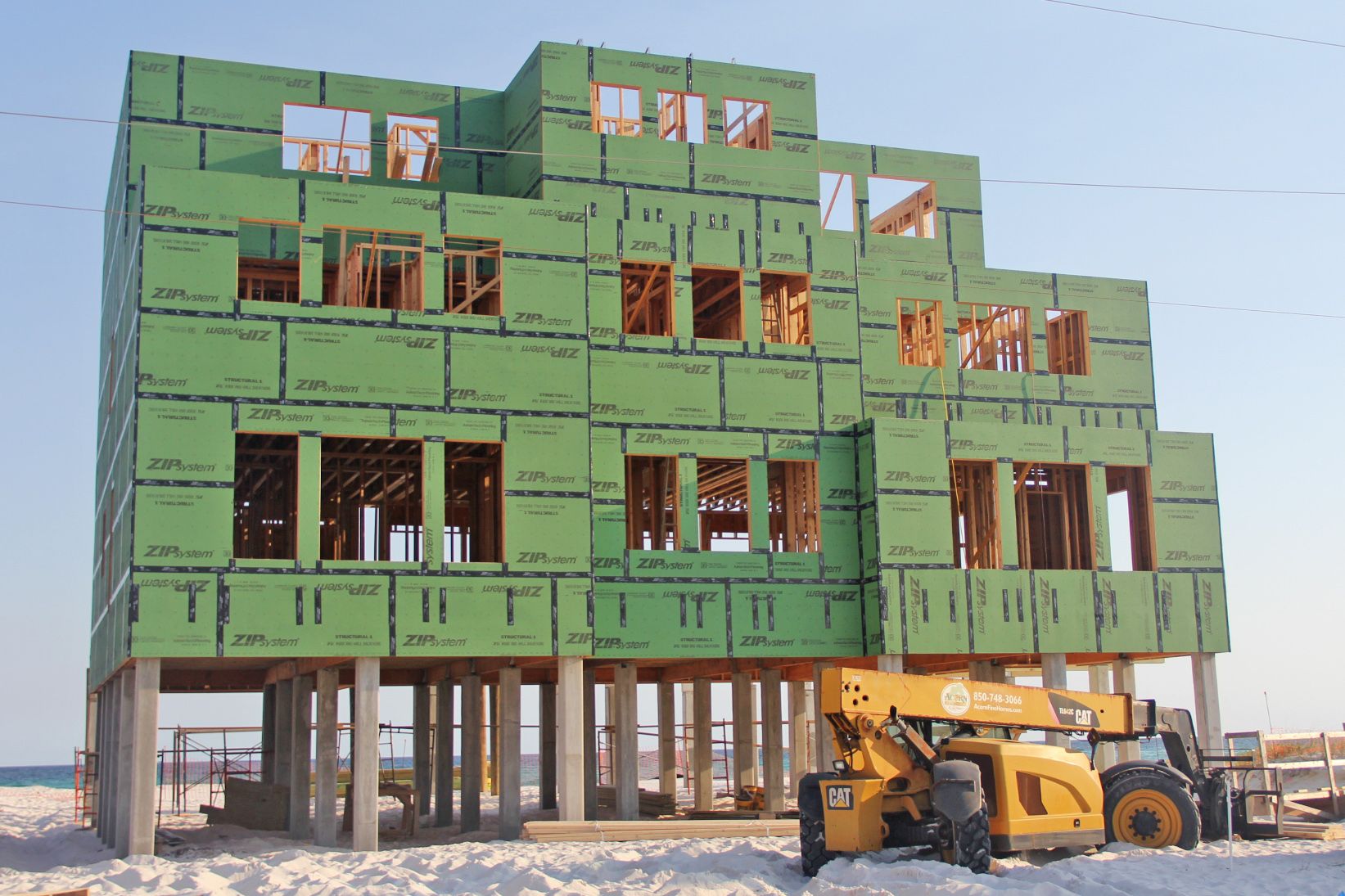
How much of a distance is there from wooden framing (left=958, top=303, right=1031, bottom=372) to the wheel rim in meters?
15.2

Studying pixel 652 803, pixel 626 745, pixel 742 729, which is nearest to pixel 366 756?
pixel 626 745

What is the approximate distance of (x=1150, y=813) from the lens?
64.8 ft

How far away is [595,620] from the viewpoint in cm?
2792

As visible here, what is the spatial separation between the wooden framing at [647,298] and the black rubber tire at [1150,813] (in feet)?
44.1

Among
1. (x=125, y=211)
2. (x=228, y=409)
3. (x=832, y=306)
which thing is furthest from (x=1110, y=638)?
(x=125, y=211)

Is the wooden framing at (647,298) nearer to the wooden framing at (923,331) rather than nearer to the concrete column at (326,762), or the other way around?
the wooden framing at (923,331)

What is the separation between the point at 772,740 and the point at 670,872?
16980 mm

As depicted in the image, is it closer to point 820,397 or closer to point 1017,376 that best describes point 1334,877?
point 820,397

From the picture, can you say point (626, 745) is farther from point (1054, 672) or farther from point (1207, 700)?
point (1207, 700)

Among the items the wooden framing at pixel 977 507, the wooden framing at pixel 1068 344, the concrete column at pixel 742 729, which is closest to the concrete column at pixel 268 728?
the concrete column at pixel 742 729

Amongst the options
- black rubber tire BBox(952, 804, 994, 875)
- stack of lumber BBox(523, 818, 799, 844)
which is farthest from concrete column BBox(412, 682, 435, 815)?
black rubber tire BBox(952, 804, 994, 875)

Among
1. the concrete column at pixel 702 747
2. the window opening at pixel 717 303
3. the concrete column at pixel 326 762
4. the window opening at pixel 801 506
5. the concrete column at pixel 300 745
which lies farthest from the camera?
the concrete column at pixel 702 747

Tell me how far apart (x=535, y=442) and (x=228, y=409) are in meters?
5.36

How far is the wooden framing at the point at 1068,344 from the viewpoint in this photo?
34.1 metres
